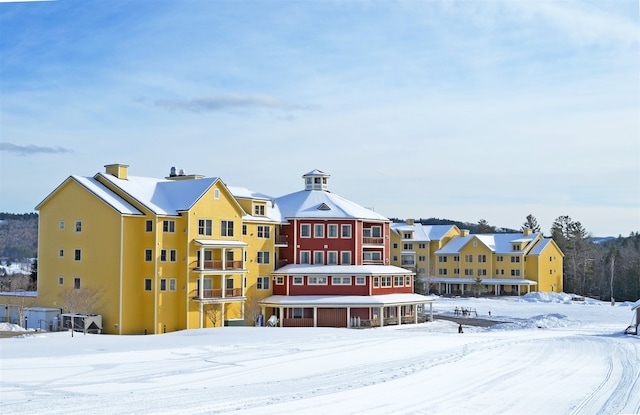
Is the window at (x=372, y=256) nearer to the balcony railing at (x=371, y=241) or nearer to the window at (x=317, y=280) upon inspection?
the balcony railing at (x=371, y=241)

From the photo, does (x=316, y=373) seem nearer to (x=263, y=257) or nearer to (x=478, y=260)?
(x=263, y=257)

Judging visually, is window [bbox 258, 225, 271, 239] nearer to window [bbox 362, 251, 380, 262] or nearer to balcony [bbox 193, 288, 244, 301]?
balcony [bbox 193, 288, 244, 301]

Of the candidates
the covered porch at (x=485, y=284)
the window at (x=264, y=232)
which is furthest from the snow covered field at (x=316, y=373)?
the covered porch at (x=485, y=284)

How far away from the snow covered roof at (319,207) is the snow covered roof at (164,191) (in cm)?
1009

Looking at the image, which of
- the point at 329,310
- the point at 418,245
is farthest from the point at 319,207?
the point at 418,245

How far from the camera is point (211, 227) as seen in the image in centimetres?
4678

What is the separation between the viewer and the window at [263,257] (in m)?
52.7

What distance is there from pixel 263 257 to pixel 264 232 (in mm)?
1795

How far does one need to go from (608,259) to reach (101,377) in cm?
8719

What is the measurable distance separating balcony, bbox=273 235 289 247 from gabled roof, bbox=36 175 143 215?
13465mm

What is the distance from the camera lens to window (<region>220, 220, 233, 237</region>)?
156ft

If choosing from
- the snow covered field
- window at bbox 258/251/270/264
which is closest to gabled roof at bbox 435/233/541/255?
window at bbox 258/251/270/264

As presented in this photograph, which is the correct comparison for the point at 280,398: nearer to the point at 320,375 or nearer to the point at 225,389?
the point at 225,389

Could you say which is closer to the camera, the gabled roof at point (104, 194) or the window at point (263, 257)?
the gabled roof at point (104, 194)
